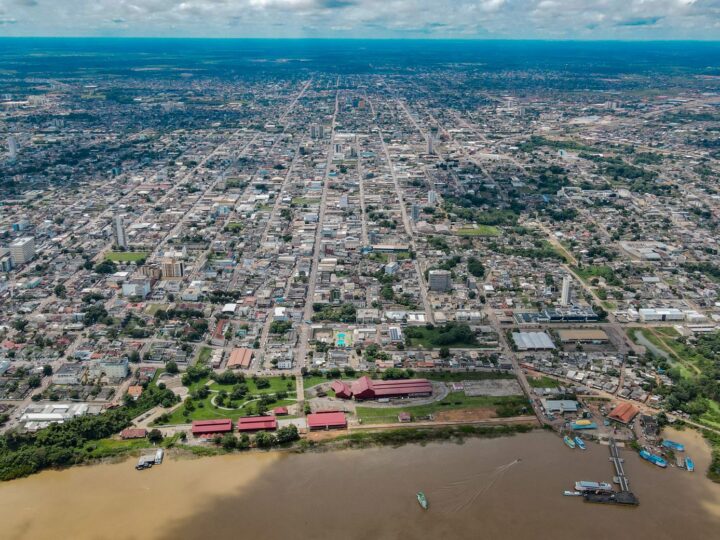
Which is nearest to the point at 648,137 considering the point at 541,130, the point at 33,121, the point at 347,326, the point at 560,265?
the point at 541,130

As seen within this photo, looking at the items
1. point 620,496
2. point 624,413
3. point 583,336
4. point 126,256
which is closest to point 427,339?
Result: point 583,336

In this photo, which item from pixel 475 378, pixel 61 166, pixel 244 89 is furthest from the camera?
pixel 244 89

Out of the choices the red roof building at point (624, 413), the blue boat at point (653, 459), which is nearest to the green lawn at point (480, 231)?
the red roof building at point (624, 413)

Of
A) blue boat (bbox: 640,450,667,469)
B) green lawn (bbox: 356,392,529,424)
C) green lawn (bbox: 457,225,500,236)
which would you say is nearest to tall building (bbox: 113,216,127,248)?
green lawn (bbox: 457,225,500,236)

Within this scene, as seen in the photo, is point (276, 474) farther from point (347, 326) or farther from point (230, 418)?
point (347, 326)

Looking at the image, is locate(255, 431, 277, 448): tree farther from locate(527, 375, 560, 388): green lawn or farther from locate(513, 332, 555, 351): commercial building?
locate(513, 332, 555, 351): commercial building

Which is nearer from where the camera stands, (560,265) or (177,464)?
(177,464)

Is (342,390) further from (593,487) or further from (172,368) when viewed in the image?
(593,487)
